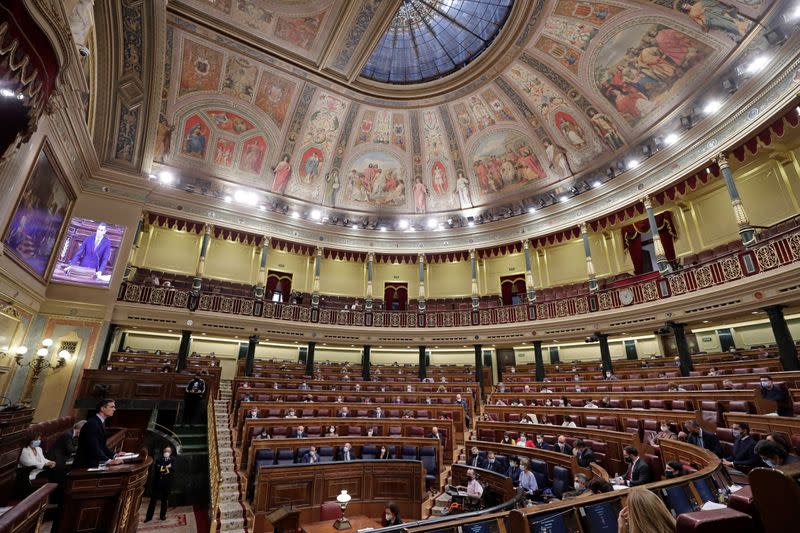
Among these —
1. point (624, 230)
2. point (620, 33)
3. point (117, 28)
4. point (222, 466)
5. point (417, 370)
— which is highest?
point (620, 33)

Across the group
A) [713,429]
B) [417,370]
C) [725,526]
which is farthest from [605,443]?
[417,370]

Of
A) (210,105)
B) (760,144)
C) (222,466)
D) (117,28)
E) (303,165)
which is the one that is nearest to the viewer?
(222,466)

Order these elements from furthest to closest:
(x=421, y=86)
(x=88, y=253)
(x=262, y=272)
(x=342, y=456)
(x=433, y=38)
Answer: (x=421, y=86), (x=262, y=272), (x=433, y=38), (x=88, y=253), (x=342, y=456)

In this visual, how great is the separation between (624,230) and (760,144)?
235 inches

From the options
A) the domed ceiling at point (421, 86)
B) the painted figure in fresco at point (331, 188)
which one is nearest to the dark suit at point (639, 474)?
the domed ceiling at point (421, 86)

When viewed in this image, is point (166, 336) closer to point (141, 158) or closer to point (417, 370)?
point (141, 158)

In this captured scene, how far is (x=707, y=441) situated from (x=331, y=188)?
17737mm

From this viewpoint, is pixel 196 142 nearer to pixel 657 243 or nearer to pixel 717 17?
pixel 657 243

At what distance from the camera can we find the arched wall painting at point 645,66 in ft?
41.5

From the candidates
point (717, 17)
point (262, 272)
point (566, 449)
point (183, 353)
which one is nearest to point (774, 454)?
point (566, 449)

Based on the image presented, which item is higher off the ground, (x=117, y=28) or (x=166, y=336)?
(x=117, y=28)

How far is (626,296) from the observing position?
13.6 metres

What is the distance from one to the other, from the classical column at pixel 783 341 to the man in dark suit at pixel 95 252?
19.4 metres

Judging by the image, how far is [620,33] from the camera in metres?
13.6
